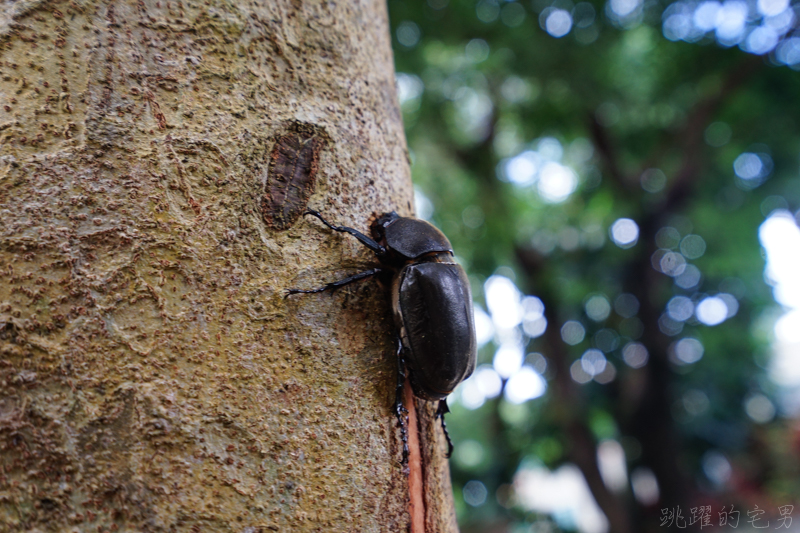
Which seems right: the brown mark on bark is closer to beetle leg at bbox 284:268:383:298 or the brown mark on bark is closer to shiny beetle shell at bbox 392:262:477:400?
beetle leg at bbox 284:268:383:298

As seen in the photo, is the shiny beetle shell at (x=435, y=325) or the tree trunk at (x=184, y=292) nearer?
the tree trunk at (x=184, y=292)

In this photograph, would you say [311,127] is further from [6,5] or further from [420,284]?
[6,5]

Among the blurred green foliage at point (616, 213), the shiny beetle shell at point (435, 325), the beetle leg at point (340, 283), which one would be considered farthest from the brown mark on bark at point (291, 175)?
the blurred green foliage at point (616, 213)

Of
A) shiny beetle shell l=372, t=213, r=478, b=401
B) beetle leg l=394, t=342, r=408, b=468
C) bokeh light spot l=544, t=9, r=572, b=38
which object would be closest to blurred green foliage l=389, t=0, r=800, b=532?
bokeh light spot l=544, t=9, r=572, b=38

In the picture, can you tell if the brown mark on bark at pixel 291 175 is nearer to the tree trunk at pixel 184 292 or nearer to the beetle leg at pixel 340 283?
the tree trunk at pixel 184 292

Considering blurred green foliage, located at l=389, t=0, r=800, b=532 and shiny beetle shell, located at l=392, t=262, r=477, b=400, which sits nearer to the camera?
shiny beetle shell, located at l=392, t=262, r=477, b=400

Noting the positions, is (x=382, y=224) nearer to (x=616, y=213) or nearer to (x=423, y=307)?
(x=423, y=307)

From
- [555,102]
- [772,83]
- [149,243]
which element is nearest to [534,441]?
[555,102]
